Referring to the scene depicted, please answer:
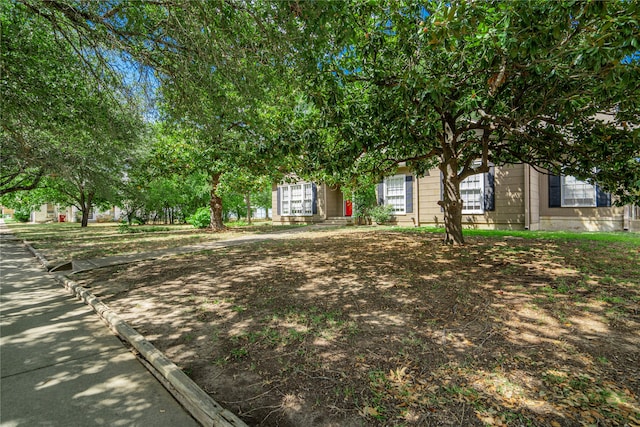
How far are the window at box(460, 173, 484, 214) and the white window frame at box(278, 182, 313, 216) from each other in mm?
10644

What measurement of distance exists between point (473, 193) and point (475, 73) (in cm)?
1067

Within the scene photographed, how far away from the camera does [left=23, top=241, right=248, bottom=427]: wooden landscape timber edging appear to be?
223 centimetres

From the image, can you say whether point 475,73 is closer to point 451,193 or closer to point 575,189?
point 451,193

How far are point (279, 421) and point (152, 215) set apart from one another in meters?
36.3

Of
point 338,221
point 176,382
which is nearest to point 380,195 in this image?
point 338,221

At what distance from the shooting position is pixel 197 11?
491 centimetres

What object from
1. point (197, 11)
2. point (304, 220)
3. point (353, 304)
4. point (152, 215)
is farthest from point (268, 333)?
point (152, 215)

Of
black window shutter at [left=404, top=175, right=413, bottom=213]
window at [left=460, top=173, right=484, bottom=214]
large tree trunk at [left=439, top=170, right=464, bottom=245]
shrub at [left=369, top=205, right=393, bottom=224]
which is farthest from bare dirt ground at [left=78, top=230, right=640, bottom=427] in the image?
shrub at [left=369, top=205, right=393, bottom=224]

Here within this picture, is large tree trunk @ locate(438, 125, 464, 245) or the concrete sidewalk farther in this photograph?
large tree trunk @ locate(438, 125, 464, 245)

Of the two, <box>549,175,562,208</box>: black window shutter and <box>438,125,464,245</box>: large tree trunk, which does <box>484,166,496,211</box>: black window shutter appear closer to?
<box>549,175,562,208</box>: black window shutter

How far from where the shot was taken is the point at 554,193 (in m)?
14.0

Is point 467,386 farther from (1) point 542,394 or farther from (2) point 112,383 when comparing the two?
(2) point 112,383

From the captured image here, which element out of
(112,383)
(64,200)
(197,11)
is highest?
(197,11)

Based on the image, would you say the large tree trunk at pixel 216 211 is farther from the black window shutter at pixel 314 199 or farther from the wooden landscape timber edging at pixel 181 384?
the wooden landscape timber edging at pixel 181 384
